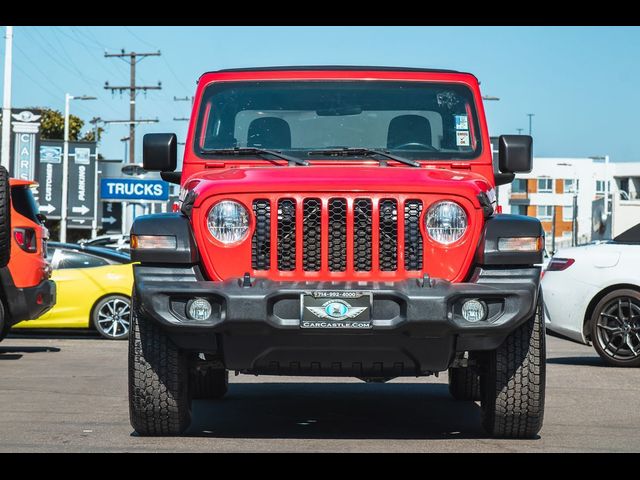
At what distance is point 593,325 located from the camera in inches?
540

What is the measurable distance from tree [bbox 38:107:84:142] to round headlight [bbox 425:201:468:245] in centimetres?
7348

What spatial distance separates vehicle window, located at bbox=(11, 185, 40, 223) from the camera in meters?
15.1

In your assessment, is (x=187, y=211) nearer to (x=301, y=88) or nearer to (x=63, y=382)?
(x=301, y=88)

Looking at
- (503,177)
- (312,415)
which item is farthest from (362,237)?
(312,415)

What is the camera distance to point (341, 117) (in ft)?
29.8

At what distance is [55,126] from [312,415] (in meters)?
73.0

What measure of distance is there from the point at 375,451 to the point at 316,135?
236 centimetres

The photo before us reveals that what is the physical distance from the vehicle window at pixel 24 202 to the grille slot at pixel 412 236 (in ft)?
27.2

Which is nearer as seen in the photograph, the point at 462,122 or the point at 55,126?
the point at 462,122

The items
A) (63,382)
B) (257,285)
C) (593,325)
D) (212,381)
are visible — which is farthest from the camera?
(593,325)

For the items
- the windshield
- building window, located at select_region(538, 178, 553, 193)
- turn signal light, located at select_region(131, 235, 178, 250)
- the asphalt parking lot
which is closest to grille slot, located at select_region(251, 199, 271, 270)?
turn signal light, located at select_region(131, 235, 178, 250)

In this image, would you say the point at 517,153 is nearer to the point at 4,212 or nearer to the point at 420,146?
the point at 420,146

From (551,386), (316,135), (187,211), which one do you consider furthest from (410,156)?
(551,386)
